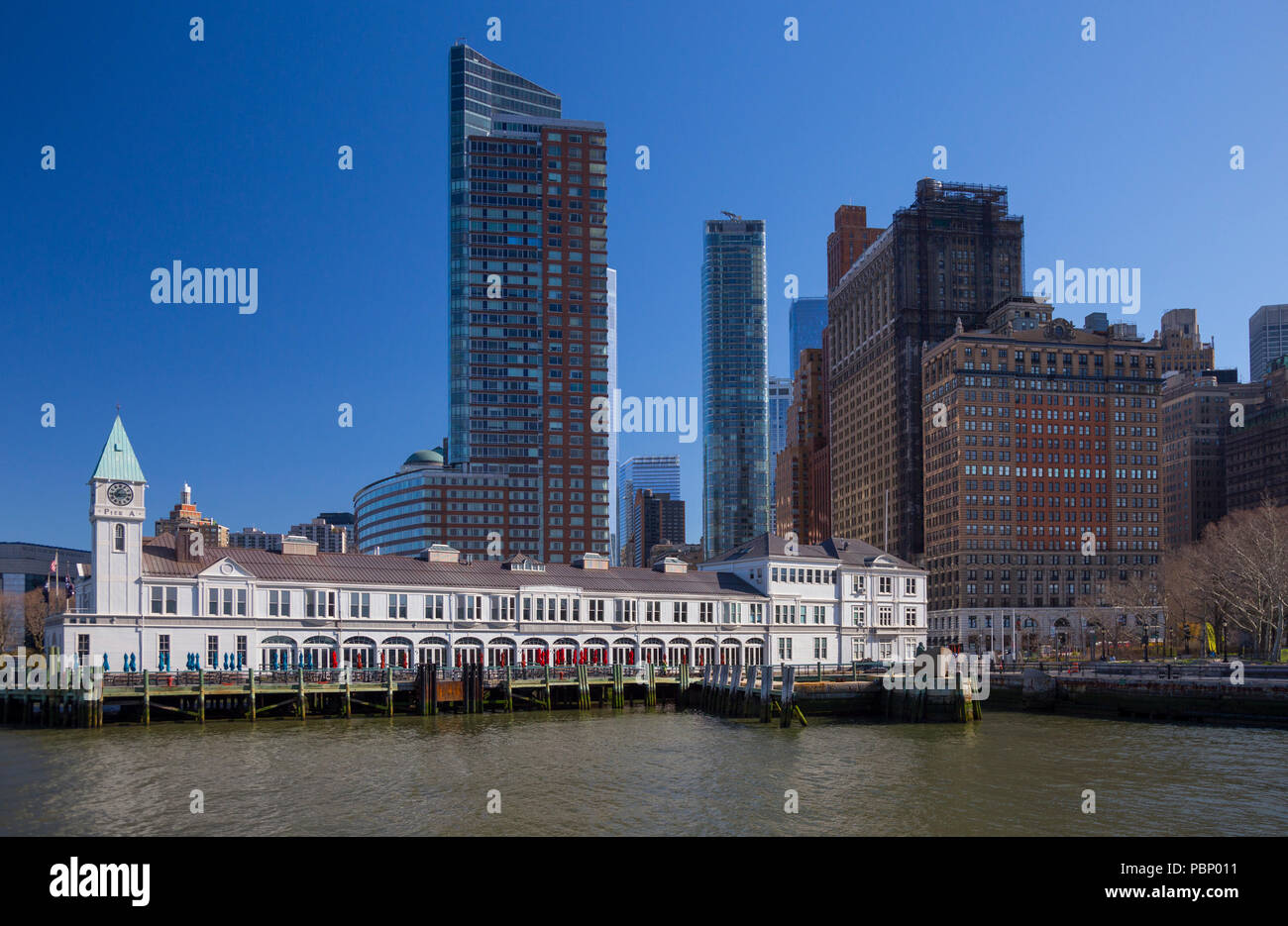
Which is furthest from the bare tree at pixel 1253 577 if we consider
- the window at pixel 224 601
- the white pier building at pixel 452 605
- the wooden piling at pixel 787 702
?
the window at pixel 224 601

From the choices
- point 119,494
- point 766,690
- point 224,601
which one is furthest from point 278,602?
point 766,690

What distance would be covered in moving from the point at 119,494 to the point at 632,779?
4962cm

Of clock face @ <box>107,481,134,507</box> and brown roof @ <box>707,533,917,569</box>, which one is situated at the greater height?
clock face @ <box>107,481,134,507</box>

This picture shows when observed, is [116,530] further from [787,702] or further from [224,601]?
[787,702]

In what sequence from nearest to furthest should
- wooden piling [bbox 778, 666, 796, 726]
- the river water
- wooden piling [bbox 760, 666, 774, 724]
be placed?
the river water, wooden piling [bbox 778, 666, 796, 726], wooden piling [bbox 760, 666, 774, 724]

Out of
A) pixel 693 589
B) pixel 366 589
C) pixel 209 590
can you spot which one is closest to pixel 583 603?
pixel 693 589

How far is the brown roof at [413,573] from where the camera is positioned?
84.4 m

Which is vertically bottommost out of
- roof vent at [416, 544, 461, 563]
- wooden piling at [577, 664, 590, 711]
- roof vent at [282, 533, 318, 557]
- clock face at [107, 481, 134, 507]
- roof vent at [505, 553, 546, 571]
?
wooden piling at [577, 664, 590, 711]

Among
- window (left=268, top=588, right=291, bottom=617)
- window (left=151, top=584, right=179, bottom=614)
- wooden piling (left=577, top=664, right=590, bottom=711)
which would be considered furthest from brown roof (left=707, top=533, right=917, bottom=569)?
window (left=151, top=584, right=179, bottom=614)

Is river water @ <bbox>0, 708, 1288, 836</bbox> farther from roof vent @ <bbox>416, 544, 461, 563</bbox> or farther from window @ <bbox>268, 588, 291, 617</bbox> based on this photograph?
roof vent @ <bbox>416, 544, 461, 563</bbox>

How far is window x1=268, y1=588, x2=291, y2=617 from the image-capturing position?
86.0 metres
